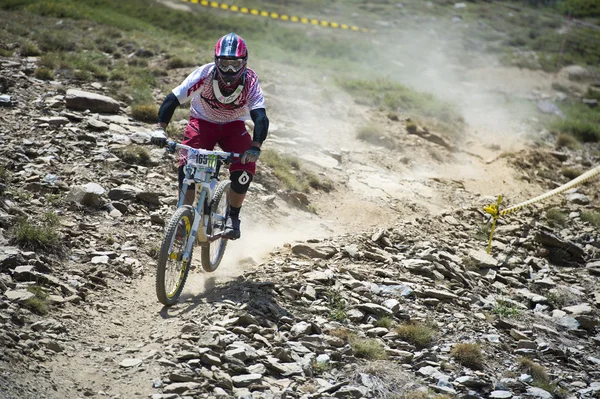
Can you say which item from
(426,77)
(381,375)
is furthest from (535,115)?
(381,375)

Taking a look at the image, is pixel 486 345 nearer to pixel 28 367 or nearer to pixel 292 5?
pixel 28 367

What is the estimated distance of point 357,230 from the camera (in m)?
10.7

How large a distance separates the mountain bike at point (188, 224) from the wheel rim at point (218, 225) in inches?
6.4

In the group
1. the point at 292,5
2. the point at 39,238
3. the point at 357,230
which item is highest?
the point at 292,5

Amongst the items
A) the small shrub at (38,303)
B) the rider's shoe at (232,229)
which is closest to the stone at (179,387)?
the small shrub at (38,303)

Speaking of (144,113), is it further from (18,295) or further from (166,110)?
(18,295)

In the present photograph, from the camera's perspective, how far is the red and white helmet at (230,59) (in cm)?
672

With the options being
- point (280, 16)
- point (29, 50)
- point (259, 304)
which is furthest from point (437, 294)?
point (280, 16)

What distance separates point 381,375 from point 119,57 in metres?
13.8

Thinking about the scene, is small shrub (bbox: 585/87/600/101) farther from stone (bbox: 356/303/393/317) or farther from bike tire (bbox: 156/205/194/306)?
bike tire (bbox: 156/205/194/306)

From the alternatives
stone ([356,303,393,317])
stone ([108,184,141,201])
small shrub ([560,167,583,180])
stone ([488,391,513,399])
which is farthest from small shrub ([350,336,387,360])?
small shrub ([560,167,583,180])

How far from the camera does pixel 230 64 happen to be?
6.82 m

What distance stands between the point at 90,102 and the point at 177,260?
663 centimetres

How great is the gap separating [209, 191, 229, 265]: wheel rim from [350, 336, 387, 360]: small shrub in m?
2.12
